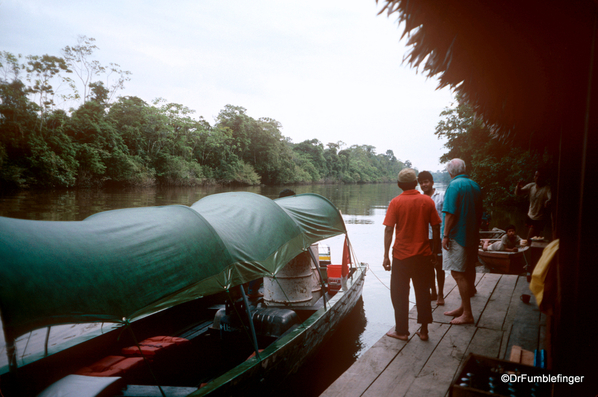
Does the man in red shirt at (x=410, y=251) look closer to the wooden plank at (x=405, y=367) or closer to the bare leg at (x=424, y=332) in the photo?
the bare leg at (x=424, y=332)

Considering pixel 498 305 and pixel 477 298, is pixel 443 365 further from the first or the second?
pixel 477 298

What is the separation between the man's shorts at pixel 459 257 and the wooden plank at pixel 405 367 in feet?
2.38

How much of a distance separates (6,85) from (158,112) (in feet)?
53.9

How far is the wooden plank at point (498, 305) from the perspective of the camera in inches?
173

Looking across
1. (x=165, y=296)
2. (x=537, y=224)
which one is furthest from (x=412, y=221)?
(x=537, y=224)

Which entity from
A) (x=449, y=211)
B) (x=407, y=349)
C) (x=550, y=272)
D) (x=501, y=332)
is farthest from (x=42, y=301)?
(x=501, y=332)

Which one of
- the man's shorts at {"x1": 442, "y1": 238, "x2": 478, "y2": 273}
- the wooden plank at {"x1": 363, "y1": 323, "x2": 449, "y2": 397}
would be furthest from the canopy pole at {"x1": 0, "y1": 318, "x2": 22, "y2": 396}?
the man's shorts at {"x1": 442, "y1": 238, "x2": 478, "y2": 273}

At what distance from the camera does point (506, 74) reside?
3.25 m

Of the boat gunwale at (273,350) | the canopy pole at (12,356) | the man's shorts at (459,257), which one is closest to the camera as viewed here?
the canopy pole at (12,356)

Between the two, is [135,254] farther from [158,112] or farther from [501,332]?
[158,112]

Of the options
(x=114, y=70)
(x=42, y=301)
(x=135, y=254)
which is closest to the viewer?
(x=42, y=301)

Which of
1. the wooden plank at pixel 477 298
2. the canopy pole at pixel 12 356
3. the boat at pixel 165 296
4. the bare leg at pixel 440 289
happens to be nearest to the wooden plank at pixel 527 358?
the wooden plank at pixel 477 298

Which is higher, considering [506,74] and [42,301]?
[506,74]

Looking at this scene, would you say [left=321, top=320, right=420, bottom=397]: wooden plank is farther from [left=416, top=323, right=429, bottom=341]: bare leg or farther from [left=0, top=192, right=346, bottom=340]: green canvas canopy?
[left=0, top=192, right=346, bottom=340]: green canvas canopy
